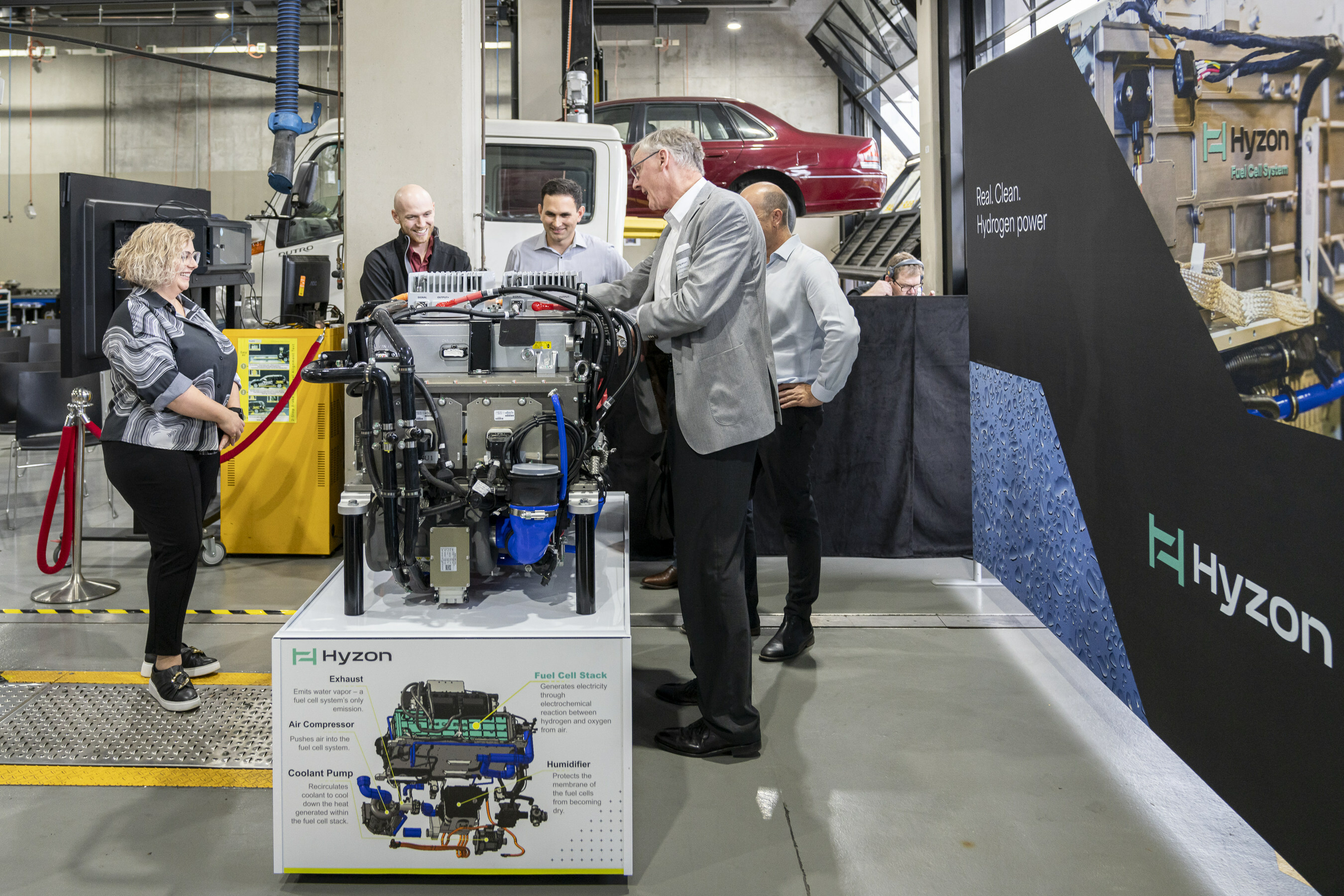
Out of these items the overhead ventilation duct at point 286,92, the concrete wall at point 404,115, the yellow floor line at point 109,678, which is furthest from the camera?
the overhead ventilation duct at point 286,92

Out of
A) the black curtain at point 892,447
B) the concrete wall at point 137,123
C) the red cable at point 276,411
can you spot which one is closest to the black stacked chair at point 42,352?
the red cable at point 276,411

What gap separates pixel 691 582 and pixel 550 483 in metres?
0.65

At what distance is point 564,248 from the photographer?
423 centimetres

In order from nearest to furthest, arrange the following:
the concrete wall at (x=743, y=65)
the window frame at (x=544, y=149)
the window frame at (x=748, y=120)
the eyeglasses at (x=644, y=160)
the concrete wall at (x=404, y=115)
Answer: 1. the eyeglasses at (x=644, y=160)
2. the concrete wall at (x=404, y=115)
3. the window frame at (x=544, y=149)
4. the window frame at (x=748, y=120)
5. the concrete wall at (x=743, y=65)

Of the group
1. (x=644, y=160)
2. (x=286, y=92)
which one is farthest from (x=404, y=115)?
(x=286, y=92)

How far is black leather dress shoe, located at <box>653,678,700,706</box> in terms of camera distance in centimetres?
318

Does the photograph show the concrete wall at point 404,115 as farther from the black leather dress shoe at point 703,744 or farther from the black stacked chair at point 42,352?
the black stacked chair at point 42,352

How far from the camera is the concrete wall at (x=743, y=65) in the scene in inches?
537

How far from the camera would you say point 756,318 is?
2699 millimetres

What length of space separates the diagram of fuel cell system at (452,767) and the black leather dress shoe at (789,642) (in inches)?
63.8

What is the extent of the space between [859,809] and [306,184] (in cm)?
619

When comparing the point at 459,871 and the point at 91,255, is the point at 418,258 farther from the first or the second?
the point at 459,871

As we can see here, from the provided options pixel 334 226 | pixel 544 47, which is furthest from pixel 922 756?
pixel 544 47

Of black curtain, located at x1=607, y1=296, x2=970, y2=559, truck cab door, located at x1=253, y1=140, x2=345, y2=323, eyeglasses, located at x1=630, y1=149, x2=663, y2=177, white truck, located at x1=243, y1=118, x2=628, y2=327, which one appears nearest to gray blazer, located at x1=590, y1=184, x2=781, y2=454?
eyeglasses, located at x1=630, y1=149, x2=663, y2=177
